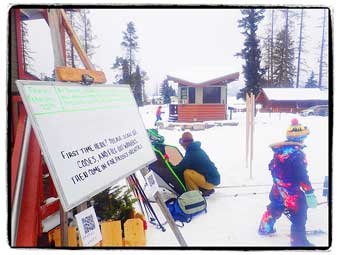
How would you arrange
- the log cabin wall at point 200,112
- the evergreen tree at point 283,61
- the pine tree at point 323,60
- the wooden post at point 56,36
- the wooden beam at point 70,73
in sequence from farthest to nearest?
the log cabin wall at point 200,112
the evergreen tree at point 283,61
the pine tree at point 323,60
the wooden post at point 56,36
the wooden beam at point 70,73

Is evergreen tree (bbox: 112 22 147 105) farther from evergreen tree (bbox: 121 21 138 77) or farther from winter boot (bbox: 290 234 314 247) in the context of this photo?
winter boot (bbox: 290 234 314 247)

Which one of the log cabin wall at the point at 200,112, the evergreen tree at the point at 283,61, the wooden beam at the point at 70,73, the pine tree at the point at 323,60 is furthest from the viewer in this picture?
the log cabin wall at the point at 200,112

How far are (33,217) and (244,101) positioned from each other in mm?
1631

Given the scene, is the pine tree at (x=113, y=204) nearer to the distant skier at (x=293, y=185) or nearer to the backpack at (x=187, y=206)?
the backpack at (x=187, y=206)

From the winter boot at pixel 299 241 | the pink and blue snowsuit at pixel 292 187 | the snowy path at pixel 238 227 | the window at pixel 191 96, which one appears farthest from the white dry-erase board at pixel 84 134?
the winter boot at pixel 299 241

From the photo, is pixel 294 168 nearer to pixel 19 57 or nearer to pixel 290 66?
pixel 290 66

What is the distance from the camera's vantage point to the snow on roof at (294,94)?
2057mm

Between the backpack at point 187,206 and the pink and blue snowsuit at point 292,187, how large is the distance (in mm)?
489

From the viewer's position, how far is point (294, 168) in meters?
2.11

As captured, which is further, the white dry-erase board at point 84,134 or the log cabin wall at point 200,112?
the log cabin wall at point 200,112

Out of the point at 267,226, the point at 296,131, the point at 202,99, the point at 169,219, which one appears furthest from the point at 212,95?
the point at 267,226

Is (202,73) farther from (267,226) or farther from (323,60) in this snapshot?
(267,226)

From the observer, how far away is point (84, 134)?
5.26 feet

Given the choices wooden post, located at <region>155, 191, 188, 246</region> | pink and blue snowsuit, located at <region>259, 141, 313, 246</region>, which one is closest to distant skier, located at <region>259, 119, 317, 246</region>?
pink and blue snowsuit, located at <region>259, 141, 313, 246</region>
